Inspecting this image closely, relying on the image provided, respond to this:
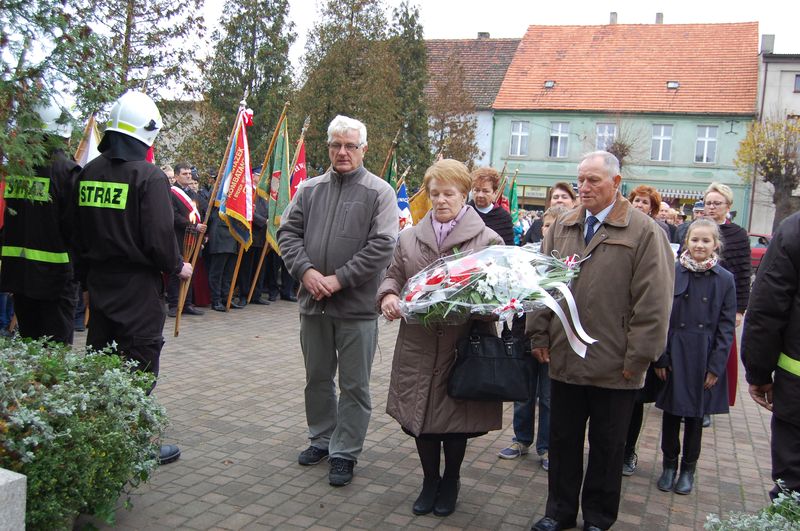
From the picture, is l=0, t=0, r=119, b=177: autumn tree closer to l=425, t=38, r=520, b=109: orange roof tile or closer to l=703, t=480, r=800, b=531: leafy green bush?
l=703, t=480, r=800, b=531: leafy green bush

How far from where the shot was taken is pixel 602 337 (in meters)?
3.94

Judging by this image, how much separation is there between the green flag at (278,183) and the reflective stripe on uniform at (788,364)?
8.06 meters

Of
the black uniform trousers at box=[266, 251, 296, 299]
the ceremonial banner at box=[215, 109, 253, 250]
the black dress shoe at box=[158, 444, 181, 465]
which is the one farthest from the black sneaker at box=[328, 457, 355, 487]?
the black uniform trousers at box=[266, 251, 296, 299]

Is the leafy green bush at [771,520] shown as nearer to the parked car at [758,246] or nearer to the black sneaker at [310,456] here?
the black sneaker at [310,456]

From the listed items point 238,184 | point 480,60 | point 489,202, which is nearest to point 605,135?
point 480,60

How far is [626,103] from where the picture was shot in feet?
124

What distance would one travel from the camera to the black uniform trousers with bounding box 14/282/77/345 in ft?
15.8

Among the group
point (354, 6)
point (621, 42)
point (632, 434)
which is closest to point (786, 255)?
point (632, 434)

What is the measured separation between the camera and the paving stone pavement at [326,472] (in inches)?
165

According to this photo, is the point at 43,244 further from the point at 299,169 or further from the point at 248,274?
the point at 248,274

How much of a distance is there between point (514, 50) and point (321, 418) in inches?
1578

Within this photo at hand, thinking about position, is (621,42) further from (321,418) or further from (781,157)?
(321,418)

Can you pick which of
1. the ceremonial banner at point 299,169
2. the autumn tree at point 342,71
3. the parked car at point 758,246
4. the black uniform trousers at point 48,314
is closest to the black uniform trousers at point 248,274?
the ceremonial banner at point 299,169

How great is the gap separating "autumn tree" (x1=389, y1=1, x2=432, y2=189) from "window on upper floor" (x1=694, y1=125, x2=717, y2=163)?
54.0 feet
